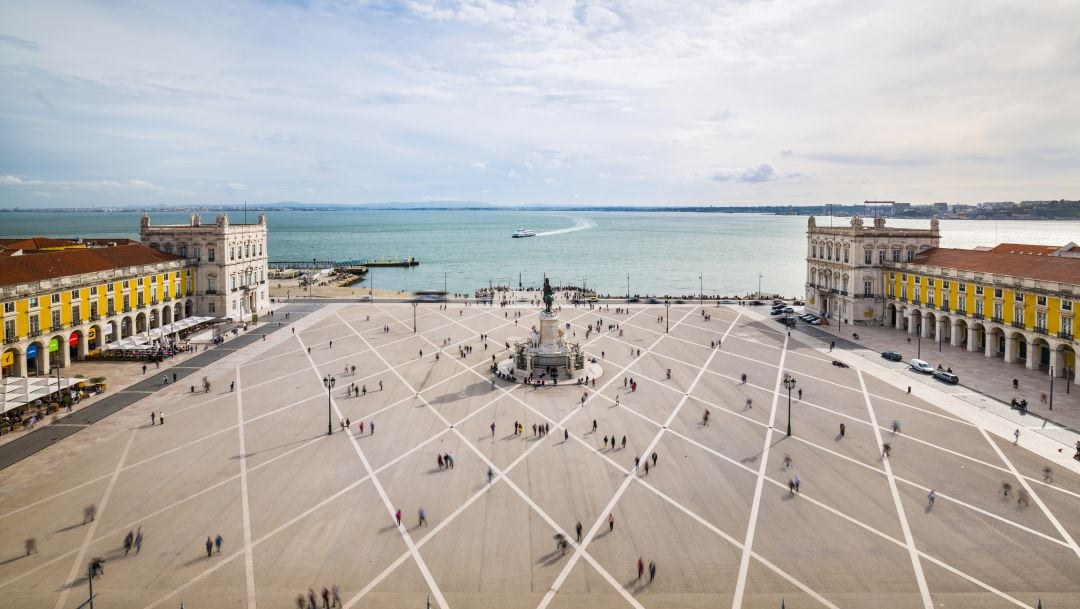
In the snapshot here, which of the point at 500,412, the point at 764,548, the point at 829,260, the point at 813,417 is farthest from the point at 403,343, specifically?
→ the point at 829,260

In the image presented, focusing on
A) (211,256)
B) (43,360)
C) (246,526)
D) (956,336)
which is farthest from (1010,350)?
(211,256)

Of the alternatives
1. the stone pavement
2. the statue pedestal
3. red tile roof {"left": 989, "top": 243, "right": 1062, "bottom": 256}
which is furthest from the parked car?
the statue pedestal

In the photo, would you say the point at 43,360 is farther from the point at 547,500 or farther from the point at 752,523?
the point at 752,523

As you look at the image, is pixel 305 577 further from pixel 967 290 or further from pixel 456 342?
pixel 967 290

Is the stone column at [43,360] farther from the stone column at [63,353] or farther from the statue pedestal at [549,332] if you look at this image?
the statue pedestal at [549,332]

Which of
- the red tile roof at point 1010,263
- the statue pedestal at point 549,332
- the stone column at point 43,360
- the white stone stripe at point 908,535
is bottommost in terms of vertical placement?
the white stone stripe at point 908,535

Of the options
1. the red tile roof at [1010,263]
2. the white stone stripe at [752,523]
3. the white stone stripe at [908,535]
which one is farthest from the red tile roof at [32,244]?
the red tile roof at [1010,263]
